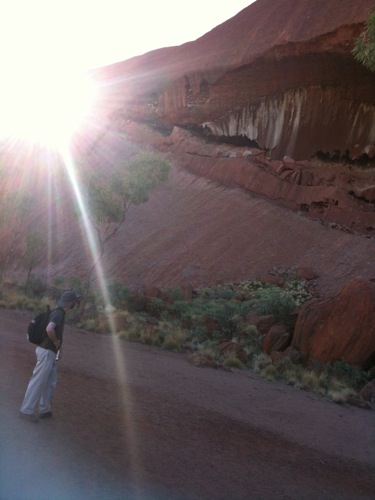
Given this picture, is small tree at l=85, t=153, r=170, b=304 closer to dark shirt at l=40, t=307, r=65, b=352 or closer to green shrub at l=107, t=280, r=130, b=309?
green shrub at l=107, t=280, r=130, b=309

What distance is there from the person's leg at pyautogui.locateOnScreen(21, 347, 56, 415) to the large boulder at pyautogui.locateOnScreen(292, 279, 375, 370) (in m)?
10.3

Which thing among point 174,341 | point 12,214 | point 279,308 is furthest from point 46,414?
point 12,214

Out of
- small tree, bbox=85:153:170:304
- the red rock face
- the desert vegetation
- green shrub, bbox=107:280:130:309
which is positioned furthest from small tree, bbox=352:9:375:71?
the red rock face

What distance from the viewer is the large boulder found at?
15.8m

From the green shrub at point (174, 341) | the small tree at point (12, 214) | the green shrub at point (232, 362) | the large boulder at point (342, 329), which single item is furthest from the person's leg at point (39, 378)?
the small tree at point (12, 214)

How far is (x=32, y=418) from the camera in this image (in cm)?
704

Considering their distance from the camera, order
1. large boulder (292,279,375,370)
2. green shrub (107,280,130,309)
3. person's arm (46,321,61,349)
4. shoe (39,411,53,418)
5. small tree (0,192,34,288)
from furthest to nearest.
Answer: small tree (0,192,34,288)
green shrub (107,280,130,309)
large boulder (292,279,375,370)
shoe (39,411,53,418)
person's arm (46,321,61,349)

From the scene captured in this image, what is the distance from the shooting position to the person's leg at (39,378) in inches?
275

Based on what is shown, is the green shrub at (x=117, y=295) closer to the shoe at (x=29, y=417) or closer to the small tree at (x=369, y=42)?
the small tree at (x=369, y=42)

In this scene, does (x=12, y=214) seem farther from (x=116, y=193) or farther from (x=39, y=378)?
(x=39, y=378)

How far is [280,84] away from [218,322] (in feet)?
74.1

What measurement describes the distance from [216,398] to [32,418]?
4.59 metres

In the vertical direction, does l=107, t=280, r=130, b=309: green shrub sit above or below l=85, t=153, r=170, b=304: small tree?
below

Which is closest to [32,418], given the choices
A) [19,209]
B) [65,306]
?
[65,306]
